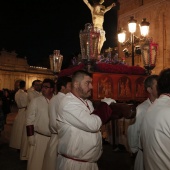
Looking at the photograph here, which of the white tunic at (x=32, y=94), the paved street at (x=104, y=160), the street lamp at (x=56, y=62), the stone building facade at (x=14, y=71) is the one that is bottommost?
the paved street at (x=104, y=160)

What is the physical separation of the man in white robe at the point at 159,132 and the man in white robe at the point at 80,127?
626 mm

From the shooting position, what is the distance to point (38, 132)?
5.51m

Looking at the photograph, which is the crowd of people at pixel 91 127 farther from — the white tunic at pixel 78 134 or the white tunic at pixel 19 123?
the white tunic at pixel 19 123

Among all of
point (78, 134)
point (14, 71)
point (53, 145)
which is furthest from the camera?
point (14, 71)

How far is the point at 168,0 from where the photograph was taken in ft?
44.6

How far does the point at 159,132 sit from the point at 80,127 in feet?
3.26

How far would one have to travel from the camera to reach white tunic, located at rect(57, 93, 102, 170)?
9.53 feet

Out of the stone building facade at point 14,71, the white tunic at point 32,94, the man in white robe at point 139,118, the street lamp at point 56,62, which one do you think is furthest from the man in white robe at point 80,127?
the stone building facade at point 14,71

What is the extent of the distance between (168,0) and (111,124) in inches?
332

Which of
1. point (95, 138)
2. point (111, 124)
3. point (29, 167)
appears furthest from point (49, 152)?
point (111, 124)

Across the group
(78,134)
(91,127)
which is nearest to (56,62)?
(78,134)

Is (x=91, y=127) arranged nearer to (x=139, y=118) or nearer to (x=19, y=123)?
(x=139, y=118)

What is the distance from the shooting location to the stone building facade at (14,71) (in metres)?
42.6

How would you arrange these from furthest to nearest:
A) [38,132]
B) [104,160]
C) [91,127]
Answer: [104,160] < [38,132] < [91,127]
